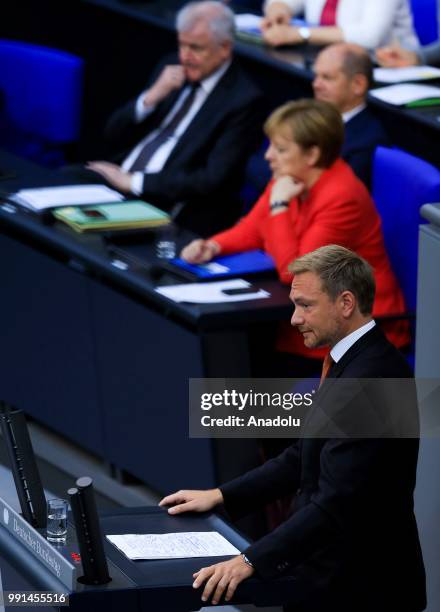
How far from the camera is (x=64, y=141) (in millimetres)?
6047

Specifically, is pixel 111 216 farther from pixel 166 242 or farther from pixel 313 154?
pixel 313 154

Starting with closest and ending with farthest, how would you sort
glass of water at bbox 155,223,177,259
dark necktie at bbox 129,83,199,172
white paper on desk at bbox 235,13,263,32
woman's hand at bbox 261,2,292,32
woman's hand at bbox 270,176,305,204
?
1. woman's hand at bbox 270,176,305,204
2. glass of water at bbox 155,223,177,259
3. dark necktie at bbox 129,83,199,172
4. woman's hand at bbox 261,2,292,32
5. white paper on desk at bbox 235,13,263,32

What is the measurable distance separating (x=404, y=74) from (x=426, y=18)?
0.77m

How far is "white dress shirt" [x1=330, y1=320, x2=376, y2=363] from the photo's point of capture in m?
Answer: 2.64

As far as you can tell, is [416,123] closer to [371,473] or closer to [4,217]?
[4,217]

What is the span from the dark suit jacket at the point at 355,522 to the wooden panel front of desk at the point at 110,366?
1.23 m

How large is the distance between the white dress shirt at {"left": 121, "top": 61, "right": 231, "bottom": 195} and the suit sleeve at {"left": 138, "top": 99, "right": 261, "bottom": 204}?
0.09 meters

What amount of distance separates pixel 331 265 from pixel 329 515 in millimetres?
456

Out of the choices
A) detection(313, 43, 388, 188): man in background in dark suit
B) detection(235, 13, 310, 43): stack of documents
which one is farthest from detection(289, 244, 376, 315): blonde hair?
detection(235, 13, 310, 43): stack of documents

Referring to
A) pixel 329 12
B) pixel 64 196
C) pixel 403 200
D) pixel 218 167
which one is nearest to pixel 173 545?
pixel 403 200

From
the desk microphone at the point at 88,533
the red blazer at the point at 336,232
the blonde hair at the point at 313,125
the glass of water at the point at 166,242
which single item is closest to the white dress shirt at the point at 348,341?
the desk microphone at the point at 88,533

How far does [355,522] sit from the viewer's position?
2596 mm

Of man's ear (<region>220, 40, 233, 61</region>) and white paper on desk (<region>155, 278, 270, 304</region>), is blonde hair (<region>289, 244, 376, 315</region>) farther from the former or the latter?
man's ear (<region>220, 40, 233, 61</region>)

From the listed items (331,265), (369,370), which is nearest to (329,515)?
(369,370)
